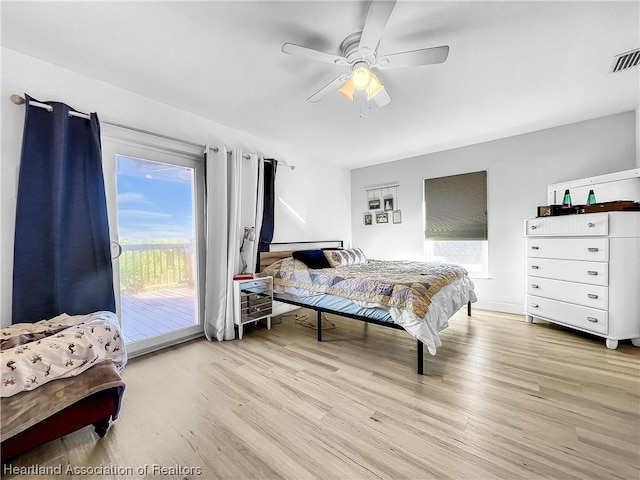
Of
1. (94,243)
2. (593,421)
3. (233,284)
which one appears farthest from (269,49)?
(593,421)

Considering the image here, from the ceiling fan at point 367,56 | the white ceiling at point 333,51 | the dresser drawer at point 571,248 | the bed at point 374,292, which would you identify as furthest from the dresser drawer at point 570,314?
the ceiling fan at point 367,56

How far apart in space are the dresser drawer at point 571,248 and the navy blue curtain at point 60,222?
4704 millimetres

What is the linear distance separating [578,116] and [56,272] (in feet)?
18.3

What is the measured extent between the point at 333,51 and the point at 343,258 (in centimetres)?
252

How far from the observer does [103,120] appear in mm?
2369

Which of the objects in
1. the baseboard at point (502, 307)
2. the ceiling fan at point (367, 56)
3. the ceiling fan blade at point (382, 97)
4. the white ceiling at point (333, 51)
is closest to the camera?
the ceiling fan at point (367, 56)

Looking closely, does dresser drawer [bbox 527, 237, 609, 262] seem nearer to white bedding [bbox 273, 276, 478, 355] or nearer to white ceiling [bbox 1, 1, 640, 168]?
white bedding [bbox 273, 276, 478, 355]

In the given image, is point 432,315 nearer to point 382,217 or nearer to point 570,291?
point 570,291

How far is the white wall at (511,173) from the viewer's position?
10.4 feet

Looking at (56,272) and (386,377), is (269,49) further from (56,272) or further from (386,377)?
(386,377)

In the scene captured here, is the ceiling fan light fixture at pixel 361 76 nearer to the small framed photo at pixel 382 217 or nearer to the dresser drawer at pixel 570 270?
the dresser drawer at pixel 570 270

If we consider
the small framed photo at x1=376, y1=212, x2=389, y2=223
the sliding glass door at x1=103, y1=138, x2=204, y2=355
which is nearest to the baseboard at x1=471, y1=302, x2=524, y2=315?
the small framed photo at x1=376, y1=212, x2=389, y2=223

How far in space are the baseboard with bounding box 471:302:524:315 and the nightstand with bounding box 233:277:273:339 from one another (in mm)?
3236

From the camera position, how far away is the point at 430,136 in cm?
372
